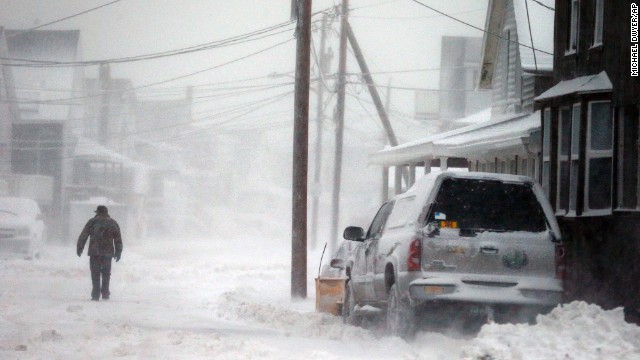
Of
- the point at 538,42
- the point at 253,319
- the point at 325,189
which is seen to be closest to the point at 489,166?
the point at 538,42

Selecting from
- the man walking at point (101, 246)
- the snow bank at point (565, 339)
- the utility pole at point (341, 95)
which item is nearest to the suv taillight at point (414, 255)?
the snow bank at point (565, 339)

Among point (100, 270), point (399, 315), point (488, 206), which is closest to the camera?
point (488, 206)

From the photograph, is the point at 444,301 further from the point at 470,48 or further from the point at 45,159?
the point at 470,48

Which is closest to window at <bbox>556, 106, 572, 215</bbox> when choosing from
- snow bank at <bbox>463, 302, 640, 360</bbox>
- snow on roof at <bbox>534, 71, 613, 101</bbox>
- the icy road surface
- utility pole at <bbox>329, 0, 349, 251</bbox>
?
snow on roof at <bbox>534, 71, 613, 101</bbox>

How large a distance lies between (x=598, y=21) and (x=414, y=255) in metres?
7.32

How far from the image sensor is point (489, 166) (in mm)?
27219

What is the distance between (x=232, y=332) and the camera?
14086 mm

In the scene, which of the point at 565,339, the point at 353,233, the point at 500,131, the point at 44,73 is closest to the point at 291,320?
the point at 353,233

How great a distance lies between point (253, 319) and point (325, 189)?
92.5 m

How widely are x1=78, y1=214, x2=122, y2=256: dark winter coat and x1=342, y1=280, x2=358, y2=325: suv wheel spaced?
5691 mm

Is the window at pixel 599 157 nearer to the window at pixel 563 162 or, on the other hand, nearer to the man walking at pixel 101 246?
the window at pixel 563 162

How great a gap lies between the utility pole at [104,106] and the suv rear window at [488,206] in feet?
199

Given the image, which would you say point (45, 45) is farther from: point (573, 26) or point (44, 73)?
point (573, 26)

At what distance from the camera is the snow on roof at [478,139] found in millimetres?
21516
